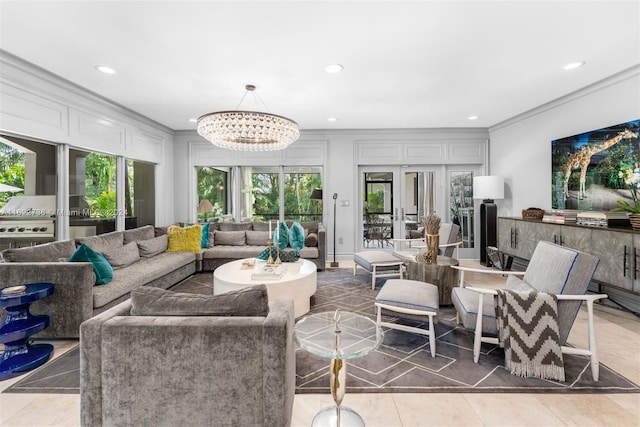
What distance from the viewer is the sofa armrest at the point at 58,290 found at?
2.59 metres

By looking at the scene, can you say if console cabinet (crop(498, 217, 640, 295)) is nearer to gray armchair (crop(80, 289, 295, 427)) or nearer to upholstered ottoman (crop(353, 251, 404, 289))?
upholstered ottoman (crop(353, 251, 404, 289))

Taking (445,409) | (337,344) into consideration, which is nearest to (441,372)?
(445,409)

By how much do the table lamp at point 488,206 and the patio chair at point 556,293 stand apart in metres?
2.99

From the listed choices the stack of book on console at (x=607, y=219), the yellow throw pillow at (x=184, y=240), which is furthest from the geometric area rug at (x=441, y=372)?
the yellow throw pillow at (x=184, y=240)

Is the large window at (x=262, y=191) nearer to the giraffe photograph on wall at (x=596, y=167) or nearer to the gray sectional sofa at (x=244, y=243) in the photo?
the gray sectional sofa at (x=244, y=243)

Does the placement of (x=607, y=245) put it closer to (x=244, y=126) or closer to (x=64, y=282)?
(x=244, y=126)

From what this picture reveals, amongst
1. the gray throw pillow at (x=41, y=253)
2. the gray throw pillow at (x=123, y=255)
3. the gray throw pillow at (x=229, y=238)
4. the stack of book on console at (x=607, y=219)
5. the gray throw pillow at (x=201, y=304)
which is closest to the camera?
the gray throw pillow at (x=201, y=304)

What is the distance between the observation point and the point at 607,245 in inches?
122

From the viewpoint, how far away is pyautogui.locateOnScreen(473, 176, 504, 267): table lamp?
528cm

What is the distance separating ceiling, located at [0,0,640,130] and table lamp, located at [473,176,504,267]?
1.46m

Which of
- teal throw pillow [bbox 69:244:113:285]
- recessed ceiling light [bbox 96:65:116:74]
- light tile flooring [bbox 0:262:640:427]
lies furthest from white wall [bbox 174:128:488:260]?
light tile flooring [bbox 0:262:640:427]

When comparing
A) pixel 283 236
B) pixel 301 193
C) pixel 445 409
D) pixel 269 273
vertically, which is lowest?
pixel 445 409

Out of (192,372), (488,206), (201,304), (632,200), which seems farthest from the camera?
(488,206)

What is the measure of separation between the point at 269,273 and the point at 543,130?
4.63m
